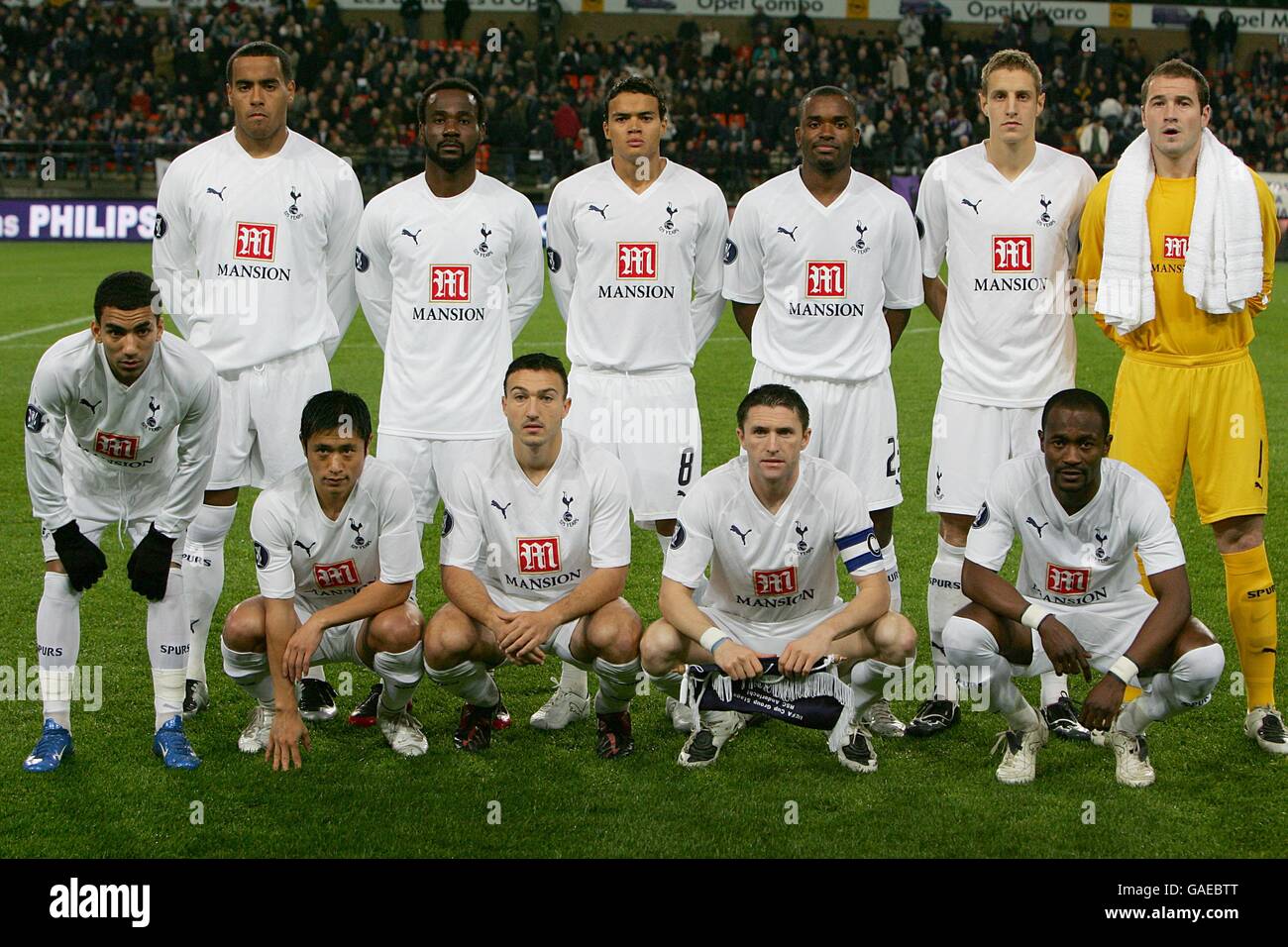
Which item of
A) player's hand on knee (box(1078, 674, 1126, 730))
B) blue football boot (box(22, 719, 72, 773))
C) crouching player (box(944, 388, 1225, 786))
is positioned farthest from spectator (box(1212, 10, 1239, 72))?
blue football boot (box(22, 719, 72, 773))

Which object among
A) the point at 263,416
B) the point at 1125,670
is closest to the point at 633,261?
the point at 263,416

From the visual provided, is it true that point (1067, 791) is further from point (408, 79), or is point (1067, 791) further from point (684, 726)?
point (408, 79)

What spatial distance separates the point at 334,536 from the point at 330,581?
0.19 metres

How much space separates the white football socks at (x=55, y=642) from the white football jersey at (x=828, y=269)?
106 inches

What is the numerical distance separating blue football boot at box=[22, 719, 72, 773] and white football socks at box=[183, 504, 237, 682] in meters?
0.67

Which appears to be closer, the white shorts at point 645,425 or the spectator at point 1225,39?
the white shorts at point 645,425

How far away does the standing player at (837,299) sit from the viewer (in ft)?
18.2

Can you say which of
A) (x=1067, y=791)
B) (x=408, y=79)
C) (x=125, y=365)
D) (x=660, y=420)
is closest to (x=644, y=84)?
(x=660, y=420)

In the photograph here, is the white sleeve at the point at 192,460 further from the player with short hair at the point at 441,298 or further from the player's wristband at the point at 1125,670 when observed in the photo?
the player's wristband at the point at 1125,670

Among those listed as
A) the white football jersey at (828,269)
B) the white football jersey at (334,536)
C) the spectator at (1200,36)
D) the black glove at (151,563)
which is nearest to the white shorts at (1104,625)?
the white football jersey at (828,269)

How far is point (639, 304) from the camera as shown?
18.8ft

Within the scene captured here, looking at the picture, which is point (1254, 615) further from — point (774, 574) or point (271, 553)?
point (271, 553)

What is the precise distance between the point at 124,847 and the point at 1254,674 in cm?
388

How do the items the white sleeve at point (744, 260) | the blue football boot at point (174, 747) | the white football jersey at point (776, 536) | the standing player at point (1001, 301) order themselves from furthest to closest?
the white sleeve at point (744, 260), the standing player at point (1001, 301), the white football jersey at point (776, 536), the blue football boot at point (174, 747)
